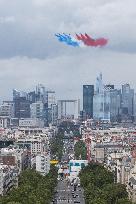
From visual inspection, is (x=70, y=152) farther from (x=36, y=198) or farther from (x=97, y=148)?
(x=36, y=198)

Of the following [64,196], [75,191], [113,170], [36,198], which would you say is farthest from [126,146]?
[36,198]

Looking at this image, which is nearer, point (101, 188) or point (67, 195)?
point (101, 188)

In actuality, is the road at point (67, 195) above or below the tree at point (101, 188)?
below

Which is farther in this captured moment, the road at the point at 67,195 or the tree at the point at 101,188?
the road at the point at 67,195

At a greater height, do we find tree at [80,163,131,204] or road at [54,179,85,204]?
tree at [80,163,131,204]

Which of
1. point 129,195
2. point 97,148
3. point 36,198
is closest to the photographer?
point 36,198

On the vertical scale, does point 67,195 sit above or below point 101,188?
below

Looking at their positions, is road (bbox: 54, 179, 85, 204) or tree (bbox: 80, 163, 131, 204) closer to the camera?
tree (bbox: 80, 163, 131, 204)

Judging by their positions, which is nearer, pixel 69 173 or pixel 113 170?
pixel 113 170
